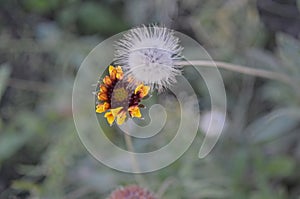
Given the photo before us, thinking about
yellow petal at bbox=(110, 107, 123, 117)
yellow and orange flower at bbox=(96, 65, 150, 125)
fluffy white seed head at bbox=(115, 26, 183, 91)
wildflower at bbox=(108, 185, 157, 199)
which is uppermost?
fluffy white seed head at bbox=(115, 26, 183, 91)

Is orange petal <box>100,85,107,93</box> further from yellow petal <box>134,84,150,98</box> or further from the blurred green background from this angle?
the blurred green background

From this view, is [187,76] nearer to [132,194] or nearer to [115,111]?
[132,194]

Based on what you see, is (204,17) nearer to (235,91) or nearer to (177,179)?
(235,91)

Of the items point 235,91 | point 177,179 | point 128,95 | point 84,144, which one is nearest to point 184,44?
point 235,91

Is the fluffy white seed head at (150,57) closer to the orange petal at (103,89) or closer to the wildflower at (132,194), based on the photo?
the orange petal at (103,89)

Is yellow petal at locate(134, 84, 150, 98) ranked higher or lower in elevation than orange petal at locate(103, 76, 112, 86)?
lower

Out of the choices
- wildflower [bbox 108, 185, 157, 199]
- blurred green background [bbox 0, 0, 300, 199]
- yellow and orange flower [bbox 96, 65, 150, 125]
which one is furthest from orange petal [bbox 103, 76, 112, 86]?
blurred green background [bbox 0, 0, 300, 199]
